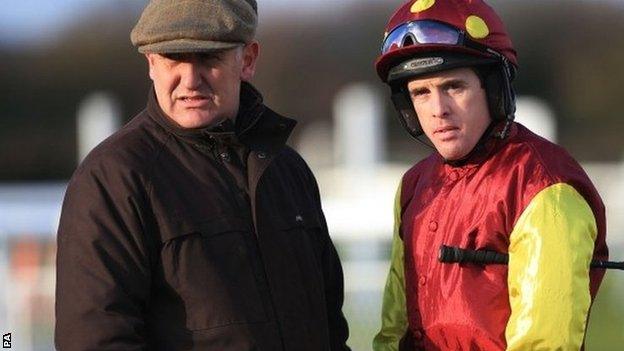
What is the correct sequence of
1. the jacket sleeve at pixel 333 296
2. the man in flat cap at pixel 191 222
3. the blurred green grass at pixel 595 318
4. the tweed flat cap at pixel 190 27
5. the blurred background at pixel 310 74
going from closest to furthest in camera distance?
the man in flat cap at pixel 191 222
the tweed flat cap at pixel 190 27
the jacket sleeve at pixel 333 296
the blurred green grass at pixel 595 318
the blurred background at pixel 310 74

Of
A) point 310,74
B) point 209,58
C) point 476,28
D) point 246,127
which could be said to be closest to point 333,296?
point 246,127

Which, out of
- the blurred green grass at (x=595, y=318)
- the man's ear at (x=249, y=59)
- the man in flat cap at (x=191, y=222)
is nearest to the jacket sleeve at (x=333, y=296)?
the man in flat cap at (x=191, y=222)

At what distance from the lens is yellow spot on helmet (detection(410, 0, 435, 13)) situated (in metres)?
3.88

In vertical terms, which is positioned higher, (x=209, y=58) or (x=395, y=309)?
(x=209, y=58)

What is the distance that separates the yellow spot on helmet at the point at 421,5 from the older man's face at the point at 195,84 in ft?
1.68

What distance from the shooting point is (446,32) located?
3.81 metres

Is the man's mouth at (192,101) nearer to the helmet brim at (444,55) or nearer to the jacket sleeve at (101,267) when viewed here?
the jacket sleeve at (101,267)

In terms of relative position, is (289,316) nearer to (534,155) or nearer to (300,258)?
(300,258)

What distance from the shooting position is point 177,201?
3.75 metres

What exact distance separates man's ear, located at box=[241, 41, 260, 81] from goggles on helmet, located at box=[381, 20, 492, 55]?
0.41m

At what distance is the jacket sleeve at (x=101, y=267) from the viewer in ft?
11.7

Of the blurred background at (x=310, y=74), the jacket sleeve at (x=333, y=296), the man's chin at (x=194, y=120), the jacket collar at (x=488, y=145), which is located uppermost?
the man's chin at (x=194, y=120)

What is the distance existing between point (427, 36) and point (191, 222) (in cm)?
84

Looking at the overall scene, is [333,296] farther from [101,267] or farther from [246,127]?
[101,267]
